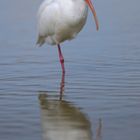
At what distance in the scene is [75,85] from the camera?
10672mm

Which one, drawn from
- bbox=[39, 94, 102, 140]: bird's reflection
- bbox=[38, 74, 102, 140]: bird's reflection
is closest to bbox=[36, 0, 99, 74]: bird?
bbox=[38, 74, 102, 140]: bird's reflection

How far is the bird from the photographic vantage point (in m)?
12.0

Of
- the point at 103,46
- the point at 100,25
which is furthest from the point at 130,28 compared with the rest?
the point at 103,46

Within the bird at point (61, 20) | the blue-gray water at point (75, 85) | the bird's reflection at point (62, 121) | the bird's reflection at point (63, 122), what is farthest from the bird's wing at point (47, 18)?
the bird's reflection at point (63, 122)

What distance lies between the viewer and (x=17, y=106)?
917cm

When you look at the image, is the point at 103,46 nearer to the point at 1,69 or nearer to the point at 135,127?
the point at 1,69

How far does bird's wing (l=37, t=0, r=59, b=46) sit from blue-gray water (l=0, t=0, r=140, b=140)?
0.53 m

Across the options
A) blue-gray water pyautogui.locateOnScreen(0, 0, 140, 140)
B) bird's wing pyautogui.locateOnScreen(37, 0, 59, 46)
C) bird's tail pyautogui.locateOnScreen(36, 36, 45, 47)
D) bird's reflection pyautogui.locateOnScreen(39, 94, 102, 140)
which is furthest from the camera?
bird's tail pyautogui.locateOnScreen(36, 36, 45, 47)

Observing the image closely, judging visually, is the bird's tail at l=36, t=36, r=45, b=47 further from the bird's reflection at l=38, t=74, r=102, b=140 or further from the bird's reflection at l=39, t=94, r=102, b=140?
the bird's reflection at l=39, t=94, r=102, b=140

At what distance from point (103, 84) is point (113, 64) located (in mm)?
1703

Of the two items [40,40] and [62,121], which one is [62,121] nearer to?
[62,121]

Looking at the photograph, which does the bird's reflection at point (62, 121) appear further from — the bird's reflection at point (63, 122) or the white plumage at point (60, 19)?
the white plumage at point (60, 19)

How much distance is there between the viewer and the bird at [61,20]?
11953 mm

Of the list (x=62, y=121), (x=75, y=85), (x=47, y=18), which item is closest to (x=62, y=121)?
(x=62, y=121)
